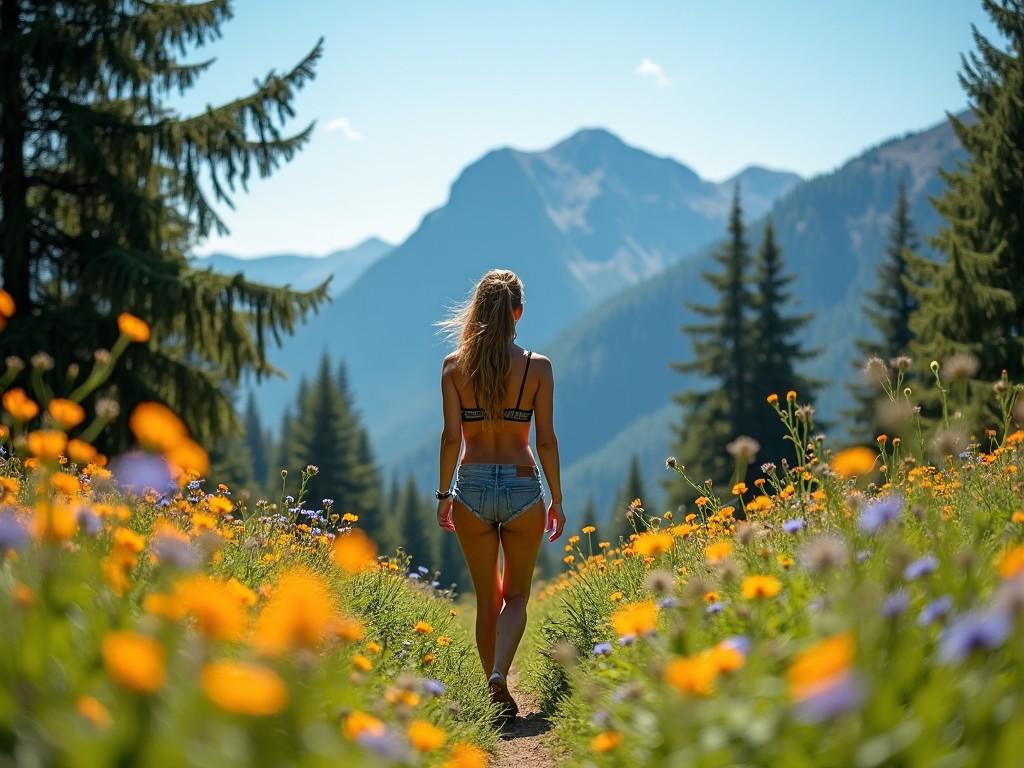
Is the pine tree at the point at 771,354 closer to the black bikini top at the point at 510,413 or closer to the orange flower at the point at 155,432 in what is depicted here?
the black bikini top at the point at 510,413

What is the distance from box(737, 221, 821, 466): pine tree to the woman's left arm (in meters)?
22.1

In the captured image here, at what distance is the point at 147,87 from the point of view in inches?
439

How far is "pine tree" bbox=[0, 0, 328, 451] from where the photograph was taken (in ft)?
32.5

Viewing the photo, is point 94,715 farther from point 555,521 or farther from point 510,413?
point 555,521

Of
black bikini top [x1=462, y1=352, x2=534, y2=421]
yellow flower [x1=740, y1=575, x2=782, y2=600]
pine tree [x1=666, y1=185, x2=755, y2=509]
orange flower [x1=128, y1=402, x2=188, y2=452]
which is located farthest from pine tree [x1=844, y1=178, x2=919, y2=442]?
orange flower [x1=128, y1=402, x2=188, y2=452]

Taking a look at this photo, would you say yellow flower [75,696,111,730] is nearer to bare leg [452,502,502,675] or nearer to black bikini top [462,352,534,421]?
bare leg [452,502,502,675]

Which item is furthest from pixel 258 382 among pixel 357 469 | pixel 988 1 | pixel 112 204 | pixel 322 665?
pixel 357 469

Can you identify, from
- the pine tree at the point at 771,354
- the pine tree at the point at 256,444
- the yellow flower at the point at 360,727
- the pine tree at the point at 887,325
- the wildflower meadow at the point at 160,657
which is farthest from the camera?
the pine tree at the point at 256,444

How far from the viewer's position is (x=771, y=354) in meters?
28.1

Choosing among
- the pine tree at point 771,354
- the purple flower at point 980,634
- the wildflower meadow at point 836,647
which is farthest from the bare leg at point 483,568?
the pine tree at point 771,354

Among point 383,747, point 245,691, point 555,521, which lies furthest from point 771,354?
point 245,691

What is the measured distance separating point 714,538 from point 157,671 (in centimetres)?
375

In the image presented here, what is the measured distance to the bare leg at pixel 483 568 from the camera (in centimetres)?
514

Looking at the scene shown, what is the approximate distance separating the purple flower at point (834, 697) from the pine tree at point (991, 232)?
13.1 meters
